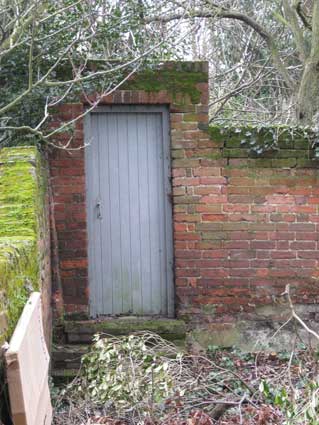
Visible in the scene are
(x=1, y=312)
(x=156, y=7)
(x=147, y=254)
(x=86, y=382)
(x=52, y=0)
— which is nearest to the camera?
(x=1, y=312)

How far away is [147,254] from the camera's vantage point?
6.42 metres

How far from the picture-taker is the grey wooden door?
20.7 ft

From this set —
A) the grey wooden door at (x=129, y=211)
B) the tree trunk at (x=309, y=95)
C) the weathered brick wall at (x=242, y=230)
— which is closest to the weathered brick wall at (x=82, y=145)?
the grey wooden door at (x=129, y=211)

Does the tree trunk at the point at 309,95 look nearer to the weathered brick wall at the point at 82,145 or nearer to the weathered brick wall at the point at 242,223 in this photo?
the weathered brick wall at the point at 242,223

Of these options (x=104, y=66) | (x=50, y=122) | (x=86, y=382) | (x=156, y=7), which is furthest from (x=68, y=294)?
(x=156, y=7)

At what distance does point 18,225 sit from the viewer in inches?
171

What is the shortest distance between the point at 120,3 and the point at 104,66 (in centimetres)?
82

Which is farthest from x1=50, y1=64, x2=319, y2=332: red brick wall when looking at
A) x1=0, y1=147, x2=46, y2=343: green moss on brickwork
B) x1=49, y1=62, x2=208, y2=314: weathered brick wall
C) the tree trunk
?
the tree trunk

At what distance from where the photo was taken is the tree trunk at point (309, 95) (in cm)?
789

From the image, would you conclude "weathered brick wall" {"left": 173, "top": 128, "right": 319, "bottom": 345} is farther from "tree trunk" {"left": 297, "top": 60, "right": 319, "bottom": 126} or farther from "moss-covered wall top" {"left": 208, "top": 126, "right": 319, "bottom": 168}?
"tree trunk" {"left": 297, "top": 60, "right": 319, "bottom": 126}

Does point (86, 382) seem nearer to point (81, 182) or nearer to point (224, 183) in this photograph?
point (81, 182)

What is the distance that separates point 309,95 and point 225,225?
2.61m

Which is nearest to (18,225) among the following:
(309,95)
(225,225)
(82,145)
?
(82,145)

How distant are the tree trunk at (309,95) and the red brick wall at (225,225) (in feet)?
5.64
